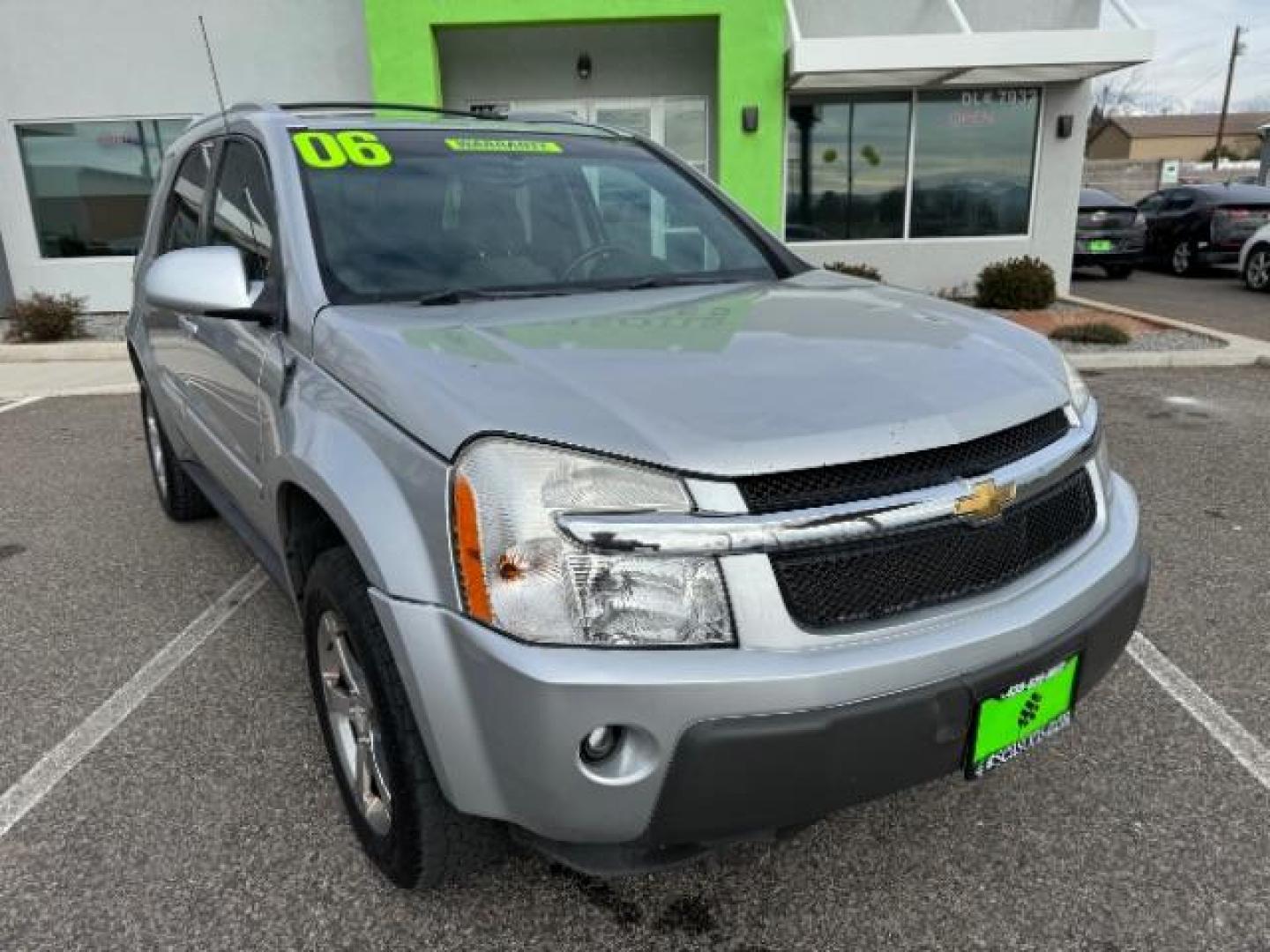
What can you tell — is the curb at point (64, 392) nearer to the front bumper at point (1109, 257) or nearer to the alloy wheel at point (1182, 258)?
the front bumper at point (1109, 257)

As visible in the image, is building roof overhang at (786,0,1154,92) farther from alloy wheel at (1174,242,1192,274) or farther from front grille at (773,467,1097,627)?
front grille at (773,467,1097,627)

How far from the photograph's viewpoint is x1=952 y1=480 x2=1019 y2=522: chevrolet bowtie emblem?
1.87 m

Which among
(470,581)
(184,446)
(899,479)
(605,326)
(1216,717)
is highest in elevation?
(605,326)

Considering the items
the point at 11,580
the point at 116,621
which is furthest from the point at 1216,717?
the point at 11,580

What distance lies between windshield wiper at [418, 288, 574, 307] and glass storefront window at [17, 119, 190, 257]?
11876mm

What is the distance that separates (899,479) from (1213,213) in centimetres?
1794

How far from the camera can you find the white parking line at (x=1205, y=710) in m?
2.73

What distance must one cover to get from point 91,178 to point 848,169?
993 centimetres

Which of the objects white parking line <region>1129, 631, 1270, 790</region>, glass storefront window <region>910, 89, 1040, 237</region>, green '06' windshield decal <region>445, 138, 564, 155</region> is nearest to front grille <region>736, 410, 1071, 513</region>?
white parking line <region>1129, 631, 1270, 790</region>

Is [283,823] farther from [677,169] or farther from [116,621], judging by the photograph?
[677,169]

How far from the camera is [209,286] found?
2549mm

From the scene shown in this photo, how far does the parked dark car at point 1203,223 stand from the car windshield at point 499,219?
15837mm

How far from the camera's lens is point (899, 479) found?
183 centimetres

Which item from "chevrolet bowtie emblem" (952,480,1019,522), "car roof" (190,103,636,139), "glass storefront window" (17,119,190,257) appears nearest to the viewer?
"chevrolet bowtie emblem" (952,480,1019,522)
